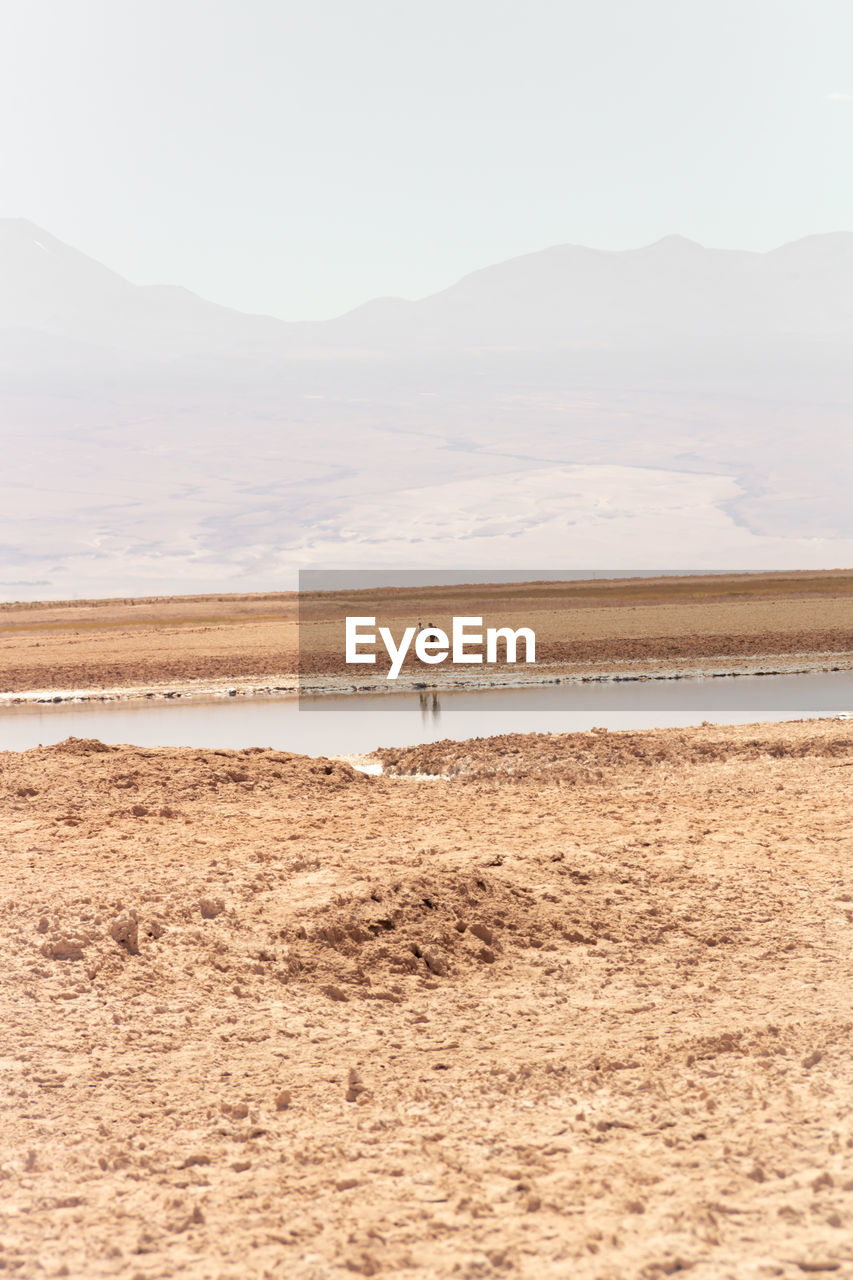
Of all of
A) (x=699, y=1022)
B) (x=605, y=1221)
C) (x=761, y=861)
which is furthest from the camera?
(x=761, y=861)

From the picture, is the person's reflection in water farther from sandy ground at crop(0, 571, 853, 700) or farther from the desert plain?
the desert plain

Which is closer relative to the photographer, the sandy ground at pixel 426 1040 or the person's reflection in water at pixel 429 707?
the sandy ground at pixel 426 1040

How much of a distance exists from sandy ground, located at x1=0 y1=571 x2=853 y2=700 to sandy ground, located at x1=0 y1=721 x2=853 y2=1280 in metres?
22.1

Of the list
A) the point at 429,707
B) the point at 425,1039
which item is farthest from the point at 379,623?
the point at 425,1039

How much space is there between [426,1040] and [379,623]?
46.3 metres

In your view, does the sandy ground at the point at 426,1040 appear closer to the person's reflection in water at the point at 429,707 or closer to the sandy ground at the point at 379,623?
the person's reflection in water at the point at 429,707

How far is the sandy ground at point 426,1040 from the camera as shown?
4.62 meters

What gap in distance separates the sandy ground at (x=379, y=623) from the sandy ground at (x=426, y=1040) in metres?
22.1

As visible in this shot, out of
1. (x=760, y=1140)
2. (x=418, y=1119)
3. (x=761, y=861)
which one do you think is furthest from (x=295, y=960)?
(x=761, y=861)

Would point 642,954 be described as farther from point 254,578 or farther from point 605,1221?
point 254,578

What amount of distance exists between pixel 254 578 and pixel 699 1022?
618 feet

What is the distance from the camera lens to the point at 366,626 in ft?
167

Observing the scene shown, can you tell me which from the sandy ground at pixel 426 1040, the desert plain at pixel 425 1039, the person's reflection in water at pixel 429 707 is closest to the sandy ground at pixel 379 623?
the person's reflection in water at pixel 429 707

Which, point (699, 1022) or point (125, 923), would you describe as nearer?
point (699, 1022)
